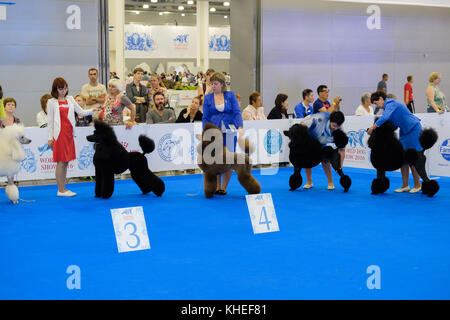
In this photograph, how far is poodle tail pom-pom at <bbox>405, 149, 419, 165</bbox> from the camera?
7.36 m

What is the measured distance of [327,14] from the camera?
15.2 metres

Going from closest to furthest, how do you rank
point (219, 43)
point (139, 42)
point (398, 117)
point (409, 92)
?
1. point (398, 117)
2. point (409, 92)
3. point (139, 42)
4. point (219, 43)

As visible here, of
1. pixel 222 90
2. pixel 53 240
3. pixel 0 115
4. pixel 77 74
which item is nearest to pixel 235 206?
pixel 222 90

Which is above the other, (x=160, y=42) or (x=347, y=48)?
(x=160, y=42)

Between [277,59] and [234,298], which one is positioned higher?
[277,59]

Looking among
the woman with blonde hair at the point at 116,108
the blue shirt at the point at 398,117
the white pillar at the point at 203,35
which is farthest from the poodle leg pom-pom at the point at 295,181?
the white pillar at the point at 203,35

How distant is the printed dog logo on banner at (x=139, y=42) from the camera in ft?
74.2

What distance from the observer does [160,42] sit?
2297cm

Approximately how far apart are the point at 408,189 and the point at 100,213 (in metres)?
4.08

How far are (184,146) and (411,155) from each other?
3672 mm

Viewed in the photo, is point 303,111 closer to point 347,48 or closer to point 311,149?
point 311,149

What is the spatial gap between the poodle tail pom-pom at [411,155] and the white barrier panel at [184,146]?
1551mm

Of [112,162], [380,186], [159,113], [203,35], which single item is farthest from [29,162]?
[203,35]

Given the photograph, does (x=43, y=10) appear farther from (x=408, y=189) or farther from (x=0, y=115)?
(x=408, y=189)
